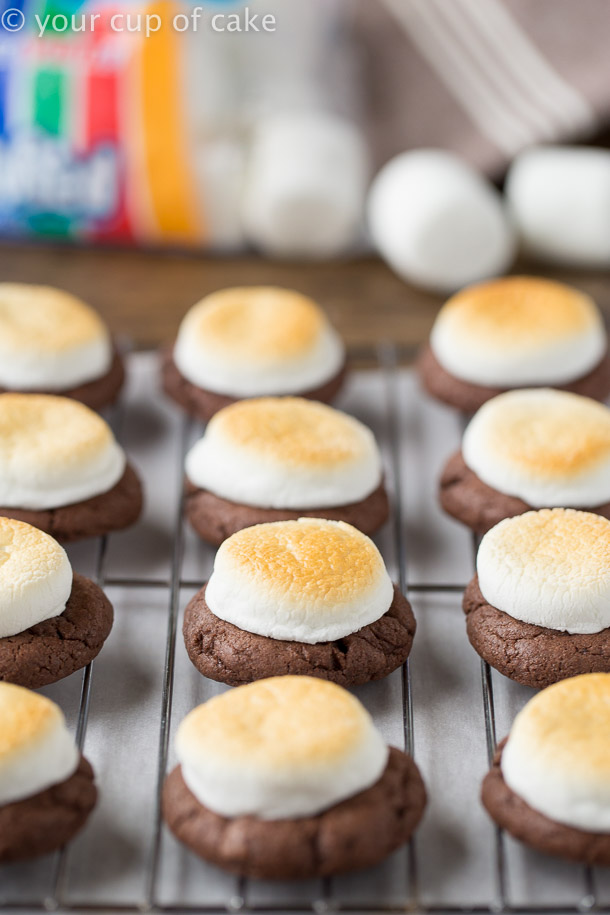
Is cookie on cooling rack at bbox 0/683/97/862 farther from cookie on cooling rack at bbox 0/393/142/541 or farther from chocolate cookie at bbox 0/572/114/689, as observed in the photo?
cookie on cooling rack at bbox 0/393/142/541

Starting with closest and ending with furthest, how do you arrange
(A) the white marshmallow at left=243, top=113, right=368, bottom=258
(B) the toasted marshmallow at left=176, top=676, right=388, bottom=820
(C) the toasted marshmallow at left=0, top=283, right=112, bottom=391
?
(B) the toasted marshmallow at left=176, top=676, right=388, bottom=820
(C) the toasted marshmallow at left=0, top=283, right=112, bottom=391
(A) the white marshmallow at left=243, top=113, right=368, bottom=258

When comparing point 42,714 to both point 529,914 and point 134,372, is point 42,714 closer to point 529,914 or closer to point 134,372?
point 529,914

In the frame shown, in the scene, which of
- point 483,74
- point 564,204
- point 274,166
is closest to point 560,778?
point 564,204

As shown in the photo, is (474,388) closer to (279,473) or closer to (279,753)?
(279,473)

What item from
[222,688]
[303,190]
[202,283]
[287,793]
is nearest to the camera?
[287,793]

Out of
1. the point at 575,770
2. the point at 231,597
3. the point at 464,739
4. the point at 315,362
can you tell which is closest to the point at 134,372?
the point at 315,362

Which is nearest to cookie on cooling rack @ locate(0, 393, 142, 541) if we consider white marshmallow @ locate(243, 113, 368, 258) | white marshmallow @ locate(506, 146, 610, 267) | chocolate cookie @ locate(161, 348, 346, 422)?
chocolate cookie @ locate(161, 348, 346, 422)
